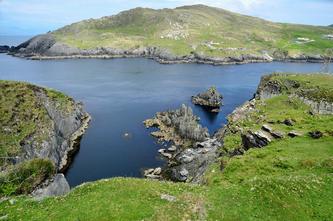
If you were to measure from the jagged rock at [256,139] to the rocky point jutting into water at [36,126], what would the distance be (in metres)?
36.1

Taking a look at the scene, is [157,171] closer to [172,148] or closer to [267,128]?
[172,148]

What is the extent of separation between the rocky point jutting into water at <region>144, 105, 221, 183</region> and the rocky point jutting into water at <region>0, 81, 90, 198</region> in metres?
23.6

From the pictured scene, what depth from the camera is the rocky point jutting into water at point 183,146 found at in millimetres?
80688

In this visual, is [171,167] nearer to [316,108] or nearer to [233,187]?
[316,108]

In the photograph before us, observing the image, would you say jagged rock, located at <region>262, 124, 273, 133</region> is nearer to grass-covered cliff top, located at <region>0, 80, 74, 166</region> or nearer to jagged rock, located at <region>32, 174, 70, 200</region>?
jagged rock, located at <region>32, 174, 70, 200</region>

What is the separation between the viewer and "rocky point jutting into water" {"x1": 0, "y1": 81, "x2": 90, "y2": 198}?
8280cm

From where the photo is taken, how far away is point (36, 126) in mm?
91812

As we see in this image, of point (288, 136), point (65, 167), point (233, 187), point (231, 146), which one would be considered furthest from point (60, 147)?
point (233, 187)

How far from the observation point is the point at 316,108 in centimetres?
9156

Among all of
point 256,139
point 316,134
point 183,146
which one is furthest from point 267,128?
point 183,146

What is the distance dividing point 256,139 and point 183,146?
1718 inches

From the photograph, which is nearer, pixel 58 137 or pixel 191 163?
pixel 191 163

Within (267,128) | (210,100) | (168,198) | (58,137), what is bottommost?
(58,137)

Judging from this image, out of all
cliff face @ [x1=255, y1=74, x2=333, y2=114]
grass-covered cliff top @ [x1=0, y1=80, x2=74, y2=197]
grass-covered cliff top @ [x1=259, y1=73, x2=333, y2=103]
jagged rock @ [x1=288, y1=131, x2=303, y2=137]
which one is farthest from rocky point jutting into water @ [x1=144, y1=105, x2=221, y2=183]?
grass-covered cliff top @ [x1=0, y1=80, x2=74, y2=197]
